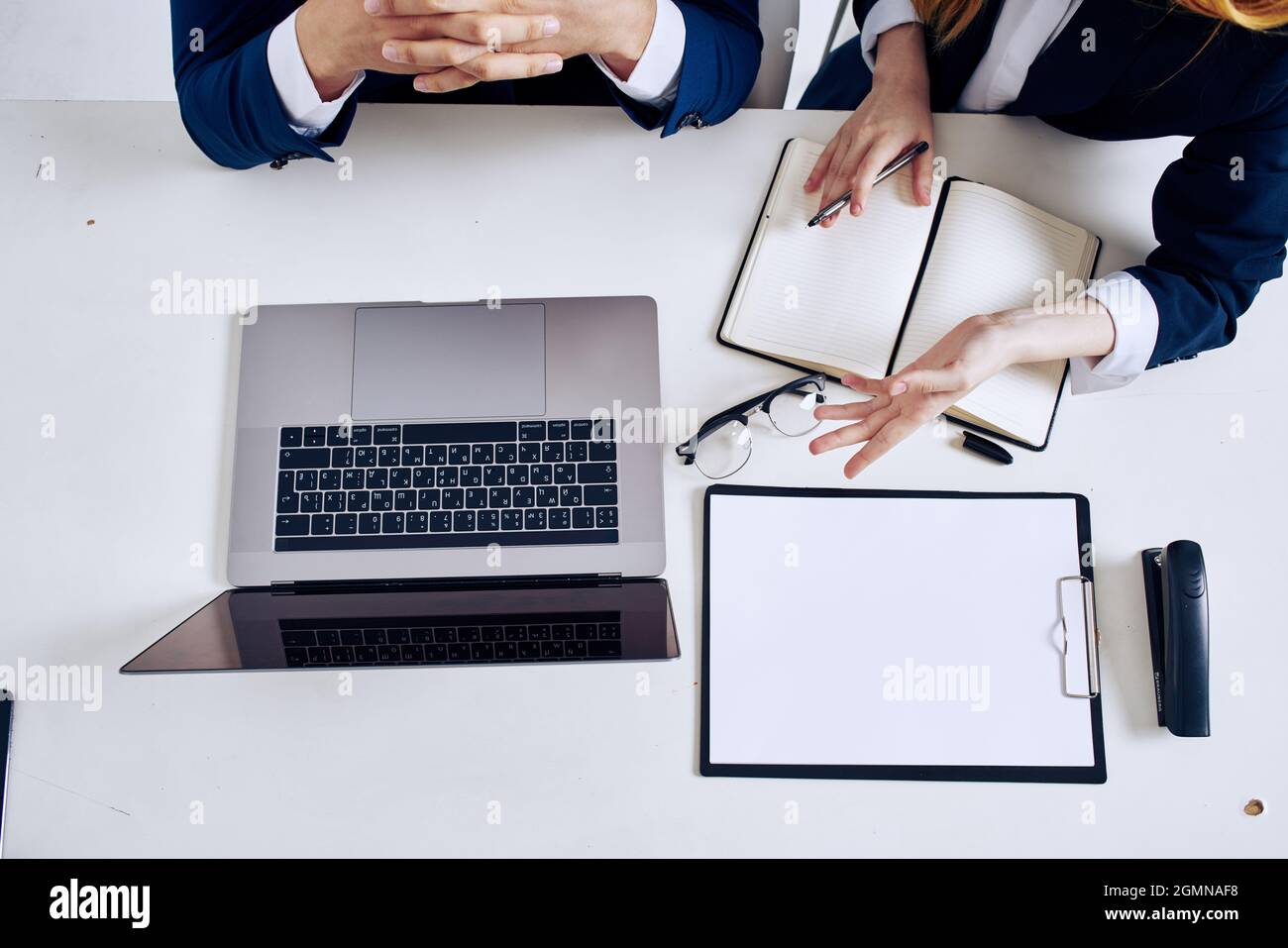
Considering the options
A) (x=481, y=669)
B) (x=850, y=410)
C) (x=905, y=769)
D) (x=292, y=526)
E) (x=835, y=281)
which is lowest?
(x=905, y=769)

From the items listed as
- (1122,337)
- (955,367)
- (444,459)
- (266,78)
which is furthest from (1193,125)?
(266,78)

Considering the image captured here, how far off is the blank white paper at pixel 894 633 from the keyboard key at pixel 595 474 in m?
0.12

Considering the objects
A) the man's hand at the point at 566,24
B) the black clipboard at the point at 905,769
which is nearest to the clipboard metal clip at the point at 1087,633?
the black clipboard at the point at 905,769

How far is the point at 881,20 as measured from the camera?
92 cm

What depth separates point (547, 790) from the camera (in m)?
0.75

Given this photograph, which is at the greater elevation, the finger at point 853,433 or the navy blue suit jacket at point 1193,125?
the navy blue suit jacket at point 1193,125

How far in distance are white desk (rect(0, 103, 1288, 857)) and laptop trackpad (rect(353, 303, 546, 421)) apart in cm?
5

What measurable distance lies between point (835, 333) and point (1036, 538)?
0.97 feet

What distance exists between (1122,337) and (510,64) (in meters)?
0.65

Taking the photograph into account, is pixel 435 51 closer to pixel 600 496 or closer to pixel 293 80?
pixel 293 80

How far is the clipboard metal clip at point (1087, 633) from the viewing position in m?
0.76

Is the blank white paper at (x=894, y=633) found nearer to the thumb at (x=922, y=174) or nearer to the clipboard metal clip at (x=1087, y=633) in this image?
the clipboard metal clip at (x=1087, y=633)
